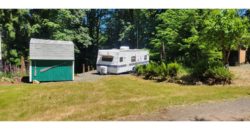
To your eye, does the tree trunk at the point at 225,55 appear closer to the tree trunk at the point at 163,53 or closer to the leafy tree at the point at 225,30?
the leafy tree at the point at 225,30

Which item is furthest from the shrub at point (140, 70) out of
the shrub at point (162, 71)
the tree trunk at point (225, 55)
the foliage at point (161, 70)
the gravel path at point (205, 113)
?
the tree trunk at point (225, 55)

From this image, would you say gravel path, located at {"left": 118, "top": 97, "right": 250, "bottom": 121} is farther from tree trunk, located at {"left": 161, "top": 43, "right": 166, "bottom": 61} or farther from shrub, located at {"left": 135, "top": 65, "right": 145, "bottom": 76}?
tree trunk, located at {"left": 161, "top": 43, "right": 166, "bottom": 61}

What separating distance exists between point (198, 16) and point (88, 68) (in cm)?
444

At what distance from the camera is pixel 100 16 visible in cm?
1044

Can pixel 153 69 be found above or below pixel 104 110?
above

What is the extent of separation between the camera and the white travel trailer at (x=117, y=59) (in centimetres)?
1066

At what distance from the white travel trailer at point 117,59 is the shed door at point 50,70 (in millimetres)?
948

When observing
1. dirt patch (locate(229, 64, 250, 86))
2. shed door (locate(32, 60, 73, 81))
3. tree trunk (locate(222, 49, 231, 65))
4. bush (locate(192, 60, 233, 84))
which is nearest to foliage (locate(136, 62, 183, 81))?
bush (locate(192, 60, 233, 84))

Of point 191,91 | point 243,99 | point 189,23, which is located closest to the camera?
point 243,99

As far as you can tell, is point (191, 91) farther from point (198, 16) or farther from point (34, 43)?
point (34, 43)

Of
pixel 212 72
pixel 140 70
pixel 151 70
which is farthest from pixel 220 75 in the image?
pixel 140 70

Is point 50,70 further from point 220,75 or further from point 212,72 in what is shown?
point 220,75

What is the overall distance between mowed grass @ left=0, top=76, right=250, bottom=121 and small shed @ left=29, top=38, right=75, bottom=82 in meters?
0.37
